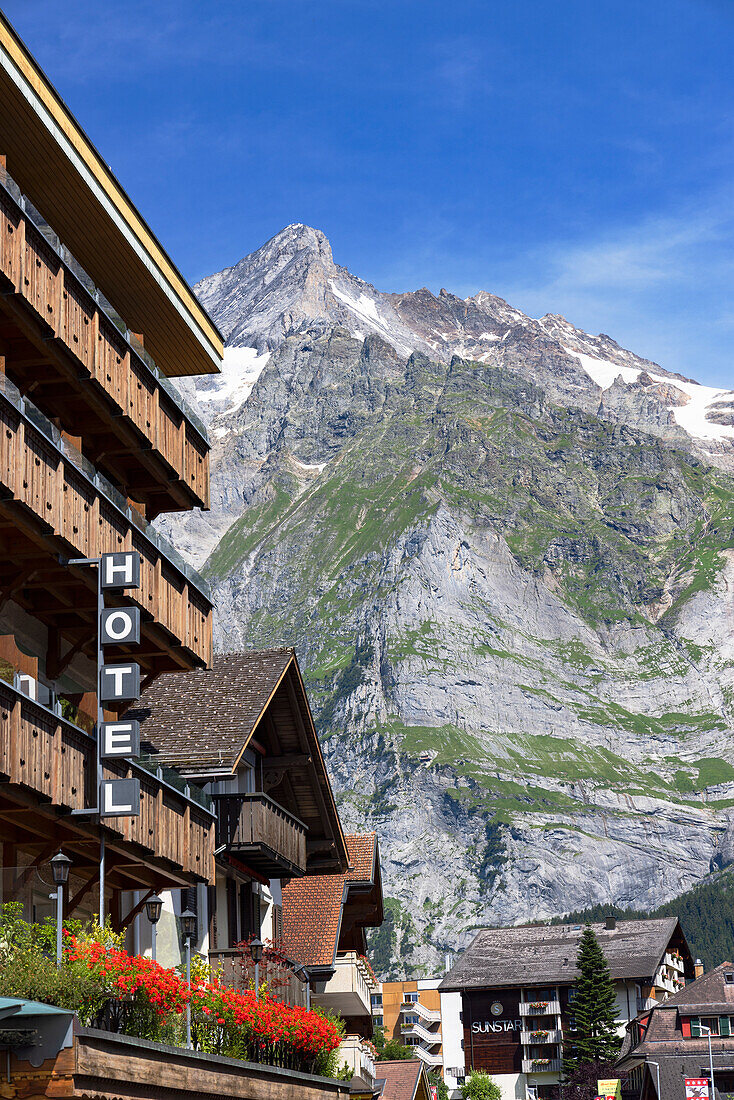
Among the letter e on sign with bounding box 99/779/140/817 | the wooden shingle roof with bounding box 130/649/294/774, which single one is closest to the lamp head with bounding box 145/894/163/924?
the letter e on sign with bounding box 99/779/140/817

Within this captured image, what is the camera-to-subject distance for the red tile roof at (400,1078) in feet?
160

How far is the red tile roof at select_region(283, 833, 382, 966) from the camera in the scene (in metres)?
38.3

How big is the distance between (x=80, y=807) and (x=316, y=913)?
65.9 feet

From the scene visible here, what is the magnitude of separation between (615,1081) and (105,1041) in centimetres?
8357

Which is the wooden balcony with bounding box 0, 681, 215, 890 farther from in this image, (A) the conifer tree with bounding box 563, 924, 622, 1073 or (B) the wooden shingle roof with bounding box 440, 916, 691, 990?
(B) the wooden shingle roof with bounding box 440, 916, 691, 990

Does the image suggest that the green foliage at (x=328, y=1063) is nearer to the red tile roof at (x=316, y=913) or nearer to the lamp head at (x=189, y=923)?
the lamp head at (x=189, y=923)

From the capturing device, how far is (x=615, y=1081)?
9338cm

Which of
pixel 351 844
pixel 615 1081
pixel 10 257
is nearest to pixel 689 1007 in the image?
pixel 615 1081

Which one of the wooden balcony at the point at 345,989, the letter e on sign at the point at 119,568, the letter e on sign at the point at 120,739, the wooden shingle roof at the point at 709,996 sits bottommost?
the wooden shingle roof at the point at 709,996

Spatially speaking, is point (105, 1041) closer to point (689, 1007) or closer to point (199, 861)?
point (199, 861)

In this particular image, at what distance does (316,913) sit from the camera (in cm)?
4069

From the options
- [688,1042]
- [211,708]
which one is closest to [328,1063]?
[211,708]

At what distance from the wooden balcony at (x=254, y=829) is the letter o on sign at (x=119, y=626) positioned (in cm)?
755

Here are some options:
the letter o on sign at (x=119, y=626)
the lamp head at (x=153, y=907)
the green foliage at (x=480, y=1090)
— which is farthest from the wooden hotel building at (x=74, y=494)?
the green foliage at (x=480, y=1090)
